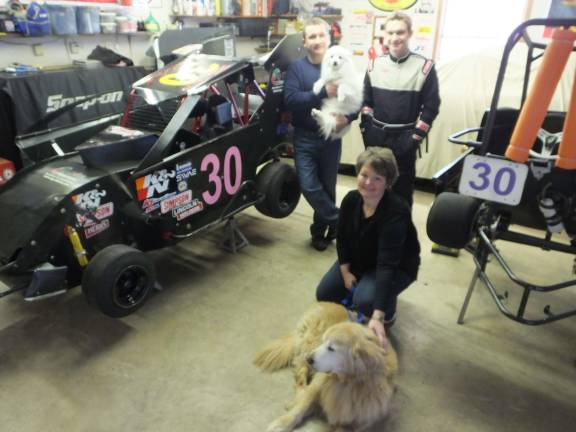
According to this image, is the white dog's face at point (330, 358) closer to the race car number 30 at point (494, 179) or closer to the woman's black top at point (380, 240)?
the woman's black top at point (380, 240)

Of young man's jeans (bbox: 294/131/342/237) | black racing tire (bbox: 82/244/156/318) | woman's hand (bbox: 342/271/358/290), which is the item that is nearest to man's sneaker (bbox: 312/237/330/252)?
young man's jeans (bbox: 294/131/342/237)

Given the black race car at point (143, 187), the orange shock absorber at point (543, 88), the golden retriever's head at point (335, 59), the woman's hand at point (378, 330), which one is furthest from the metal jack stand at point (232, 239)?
the orange shock absorber at point (543, 88)

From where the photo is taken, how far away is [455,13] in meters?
5.78

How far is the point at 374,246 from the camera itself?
2.27 meters

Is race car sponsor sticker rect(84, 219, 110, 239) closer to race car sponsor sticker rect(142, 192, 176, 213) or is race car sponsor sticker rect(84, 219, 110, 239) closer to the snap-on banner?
race car sponsor sticker rect(142, 192, 176, 213)

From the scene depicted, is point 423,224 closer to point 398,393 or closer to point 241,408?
point 398,393

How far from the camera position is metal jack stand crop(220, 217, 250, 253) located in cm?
337

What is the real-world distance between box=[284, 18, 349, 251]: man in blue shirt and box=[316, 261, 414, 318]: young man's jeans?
865 mm

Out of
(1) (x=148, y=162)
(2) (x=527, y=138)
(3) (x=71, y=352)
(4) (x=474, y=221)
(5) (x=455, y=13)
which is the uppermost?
(5) (x=455, y=13)

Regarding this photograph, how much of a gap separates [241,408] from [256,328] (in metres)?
0.58

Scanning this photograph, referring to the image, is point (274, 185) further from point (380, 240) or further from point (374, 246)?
point (380, 240)

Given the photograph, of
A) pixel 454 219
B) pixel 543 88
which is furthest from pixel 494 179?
pixel 543 88

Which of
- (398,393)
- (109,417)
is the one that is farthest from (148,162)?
(398,393)

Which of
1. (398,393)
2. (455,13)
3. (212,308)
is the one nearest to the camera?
(398,393)
